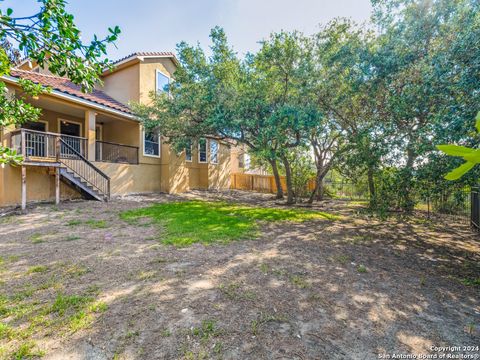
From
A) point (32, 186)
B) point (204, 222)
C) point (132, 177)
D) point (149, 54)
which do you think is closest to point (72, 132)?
point (132, 177)

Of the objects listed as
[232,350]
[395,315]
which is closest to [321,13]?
[395,315]

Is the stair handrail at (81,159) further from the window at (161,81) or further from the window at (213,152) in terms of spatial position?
the window at (213,152)

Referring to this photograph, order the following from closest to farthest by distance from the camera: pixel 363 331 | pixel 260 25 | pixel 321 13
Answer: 1. pixel 363 331
2. pixel 321 13
3. pixel 260 25

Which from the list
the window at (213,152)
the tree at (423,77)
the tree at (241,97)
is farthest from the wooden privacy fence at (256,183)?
the tree at (423,77)

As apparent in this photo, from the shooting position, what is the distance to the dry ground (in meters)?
2.36

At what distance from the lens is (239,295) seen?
126 inches

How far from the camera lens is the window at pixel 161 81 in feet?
46.8

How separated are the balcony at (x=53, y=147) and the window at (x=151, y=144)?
720mm

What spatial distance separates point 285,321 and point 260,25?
10085mm

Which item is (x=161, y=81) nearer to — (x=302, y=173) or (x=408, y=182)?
(x=302, y=173)

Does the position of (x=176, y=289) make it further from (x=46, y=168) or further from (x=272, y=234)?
(x=46, y=168)

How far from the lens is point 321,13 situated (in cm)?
863

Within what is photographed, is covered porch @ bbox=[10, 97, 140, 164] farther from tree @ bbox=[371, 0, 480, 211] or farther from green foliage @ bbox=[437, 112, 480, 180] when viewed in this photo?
tree @ bbox=[371, 0, 480, 211]

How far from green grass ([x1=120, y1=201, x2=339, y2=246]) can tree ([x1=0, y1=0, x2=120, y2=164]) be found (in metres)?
3.63
